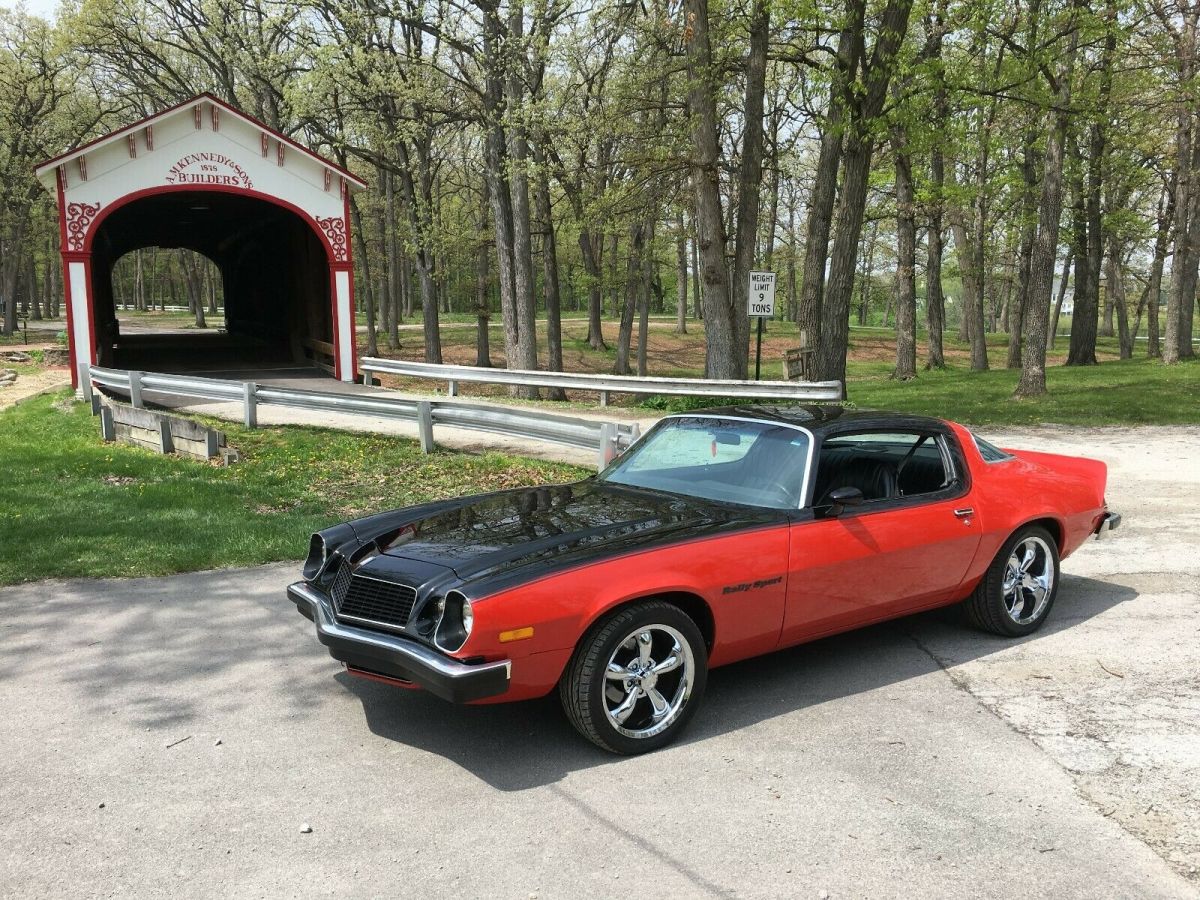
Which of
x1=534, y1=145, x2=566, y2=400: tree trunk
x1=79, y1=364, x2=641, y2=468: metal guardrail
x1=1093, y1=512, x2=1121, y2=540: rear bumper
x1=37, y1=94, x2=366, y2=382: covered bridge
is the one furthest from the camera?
x1=534, y1=145, x2=566, y2=400: tree trunk

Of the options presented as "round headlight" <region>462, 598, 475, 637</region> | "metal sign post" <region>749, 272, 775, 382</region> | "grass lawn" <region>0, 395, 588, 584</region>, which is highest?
"metal sign post" <region>749, 272, 775, 382</region>

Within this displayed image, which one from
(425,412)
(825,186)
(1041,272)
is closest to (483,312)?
(825,186)

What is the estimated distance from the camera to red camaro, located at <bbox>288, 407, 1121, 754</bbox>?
3.79 m

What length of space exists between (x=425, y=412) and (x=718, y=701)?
Answer: 7.52m

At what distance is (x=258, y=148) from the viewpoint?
18844 mm

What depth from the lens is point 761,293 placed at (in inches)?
574

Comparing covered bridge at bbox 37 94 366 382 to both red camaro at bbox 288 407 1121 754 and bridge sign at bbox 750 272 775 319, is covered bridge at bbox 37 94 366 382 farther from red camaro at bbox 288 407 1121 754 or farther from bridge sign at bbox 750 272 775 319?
red camaro at bbox 288 407 1121 754

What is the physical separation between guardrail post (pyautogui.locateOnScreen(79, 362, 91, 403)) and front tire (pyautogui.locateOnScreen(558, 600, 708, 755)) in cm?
1548

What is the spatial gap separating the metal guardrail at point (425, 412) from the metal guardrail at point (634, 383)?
3.94 meters

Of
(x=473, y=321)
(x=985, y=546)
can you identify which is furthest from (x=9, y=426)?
(x=473, y=321)

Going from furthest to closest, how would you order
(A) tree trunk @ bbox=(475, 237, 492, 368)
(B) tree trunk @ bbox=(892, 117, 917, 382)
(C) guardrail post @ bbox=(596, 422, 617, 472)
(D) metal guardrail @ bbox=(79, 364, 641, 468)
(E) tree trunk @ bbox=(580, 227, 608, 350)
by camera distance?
(E) tree trunk @ bbox=(580, 227, 608, 350)
(A) tree trunk @ bbox=(475, 237, 492, 368)
(B) tree trunk @ bbox=(892, 117, 917, 382)
(D) metal guardrail @ bbox=(79, 364, 641, 468)
(C) guardrail post @ bbox=(596, 422, 617, 472)

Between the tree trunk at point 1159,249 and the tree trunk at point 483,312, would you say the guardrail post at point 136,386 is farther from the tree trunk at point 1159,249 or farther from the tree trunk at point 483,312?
the tree trunk at point 1159,249

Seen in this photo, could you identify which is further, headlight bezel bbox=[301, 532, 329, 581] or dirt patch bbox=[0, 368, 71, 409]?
dirt patch bbox=[0, 368, 71, 409]

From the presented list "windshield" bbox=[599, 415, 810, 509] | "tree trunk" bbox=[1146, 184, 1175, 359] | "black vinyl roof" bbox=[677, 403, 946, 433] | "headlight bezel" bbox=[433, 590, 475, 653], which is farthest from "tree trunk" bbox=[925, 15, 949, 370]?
"headlight bezel" bbox=[433, 590, 475, 653]
